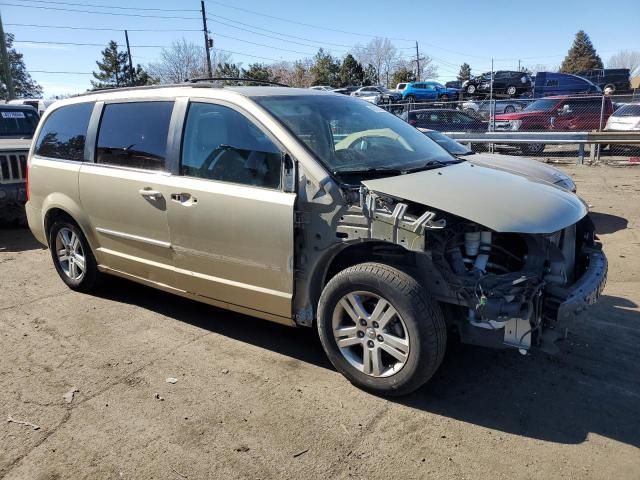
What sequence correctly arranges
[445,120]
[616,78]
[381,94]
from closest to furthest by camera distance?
[445,120]
[381,94]
[616,78]

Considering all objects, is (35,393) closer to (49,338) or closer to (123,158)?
(49,338)

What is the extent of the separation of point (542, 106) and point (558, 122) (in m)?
0.85

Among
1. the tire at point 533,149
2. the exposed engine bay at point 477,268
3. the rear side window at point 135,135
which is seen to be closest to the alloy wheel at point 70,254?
the rear side window at point 135,135

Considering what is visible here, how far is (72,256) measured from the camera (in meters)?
5.16

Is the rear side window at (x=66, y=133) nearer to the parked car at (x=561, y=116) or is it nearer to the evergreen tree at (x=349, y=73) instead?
the parked car at (x=561, y=116)

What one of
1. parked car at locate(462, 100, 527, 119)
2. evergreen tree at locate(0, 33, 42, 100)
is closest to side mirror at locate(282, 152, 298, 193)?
parked car at locate(462, 100, 527, 119)

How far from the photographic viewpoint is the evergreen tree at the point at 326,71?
62.2 metres

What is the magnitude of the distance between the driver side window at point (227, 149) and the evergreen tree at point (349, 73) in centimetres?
6000

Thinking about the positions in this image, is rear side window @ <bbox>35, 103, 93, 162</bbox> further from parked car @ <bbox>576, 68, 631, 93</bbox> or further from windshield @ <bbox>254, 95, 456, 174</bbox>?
parked car @ <bbox>576, 68, 631, 93</bbox>

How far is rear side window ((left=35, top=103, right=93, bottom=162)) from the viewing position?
4805 millimetres

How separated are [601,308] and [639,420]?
1.75 meters

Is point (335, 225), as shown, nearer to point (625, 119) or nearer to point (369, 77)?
point (625, 119)

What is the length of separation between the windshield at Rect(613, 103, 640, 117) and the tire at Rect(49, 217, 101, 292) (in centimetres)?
1566

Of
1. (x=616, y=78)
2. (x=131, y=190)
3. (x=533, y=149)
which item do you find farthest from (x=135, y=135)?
(x=616, y=78)
